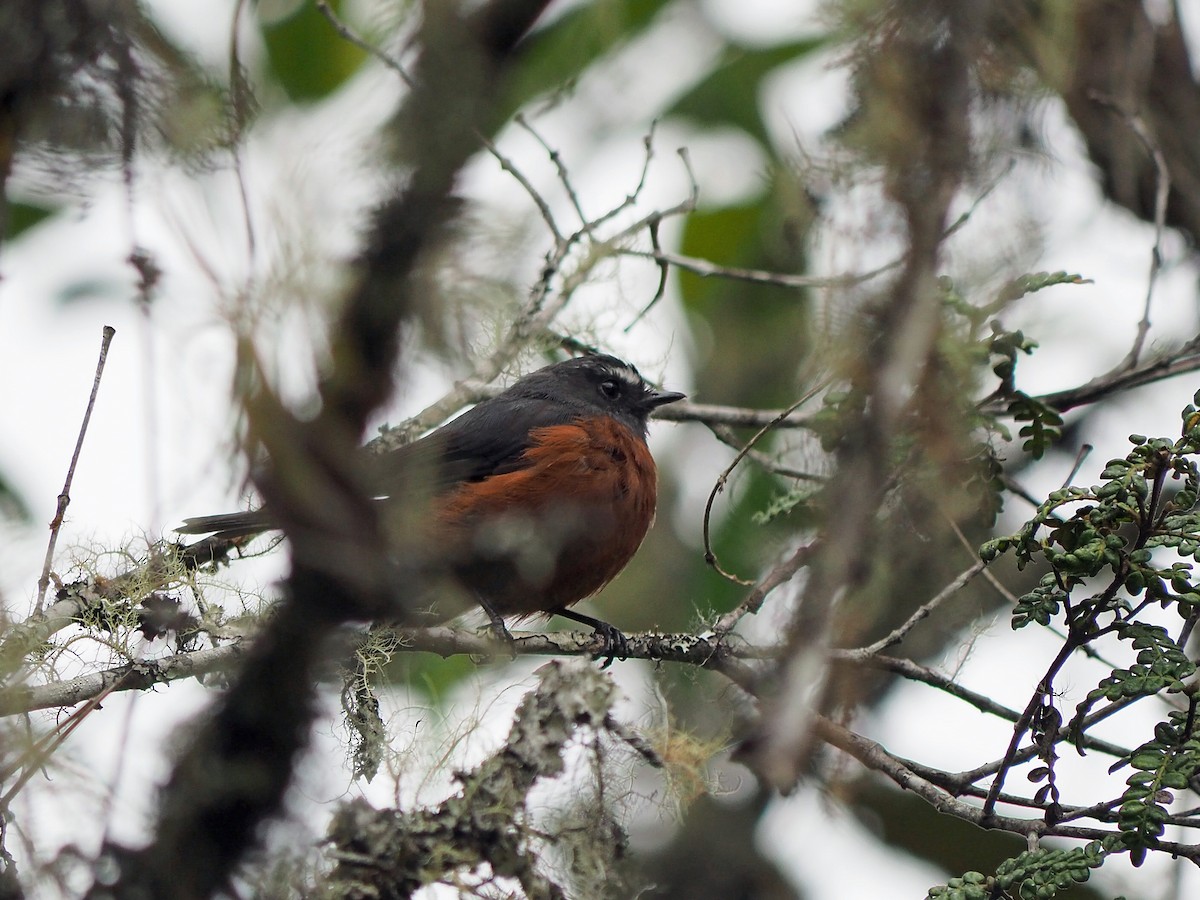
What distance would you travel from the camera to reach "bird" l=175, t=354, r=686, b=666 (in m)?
4.67

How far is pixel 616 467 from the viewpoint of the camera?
5.76 m

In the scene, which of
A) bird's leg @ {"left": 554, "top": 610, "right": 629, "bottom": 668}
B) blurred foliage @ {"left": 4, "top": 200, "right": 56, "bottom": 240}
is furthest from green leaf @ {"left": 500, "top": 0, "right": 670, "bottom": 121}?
blurred foliage @ {"left": 4, "top": 200, "right": 56, "bottom": 240}

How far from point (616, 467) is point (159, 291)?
3.67 m

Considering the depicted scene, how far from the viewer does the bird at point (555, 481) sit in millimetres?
4672

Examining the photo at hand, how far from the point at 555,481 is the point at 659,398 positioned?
842 mm

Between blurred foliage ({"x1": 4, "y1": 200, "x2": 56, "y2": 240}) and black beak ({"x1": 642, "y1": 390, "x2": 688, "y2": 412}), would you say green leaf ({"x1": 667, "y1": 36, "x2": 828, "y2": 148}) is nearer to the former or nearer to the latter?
black beak ({"x1": 642, "y1": 390, "x2": 688, "y2": 412})

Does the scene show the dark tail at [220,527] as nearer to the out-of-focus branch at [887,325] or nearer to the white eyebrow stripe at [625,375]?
the white eyebrow stripe at [625,375]

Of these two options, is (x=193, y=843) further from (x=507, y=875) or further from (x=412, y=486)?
(x=507, y=875)

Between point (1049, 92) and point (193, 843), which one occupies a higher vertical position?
point (1049, 92)

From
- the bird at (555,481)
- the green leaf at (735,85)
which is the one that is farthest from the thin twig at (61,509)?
the green leaf at (735,85)

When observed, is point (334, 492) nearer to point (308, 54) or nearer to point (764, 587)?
point (764, 587)

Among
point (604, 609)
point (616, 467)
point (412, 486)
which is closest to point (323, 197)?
point (412, 486)

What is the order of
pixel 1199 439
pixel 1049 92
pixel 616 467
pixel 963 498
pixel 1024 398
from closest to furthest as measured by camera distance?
1. pixel 1199 439
2. pixel 963 498
3. pixel 1049 92
4. pixel 1024 398
5. pixel 616 467

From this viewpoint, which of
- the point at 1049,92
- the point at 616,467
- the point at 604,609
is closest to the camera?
the point at 1049,92
